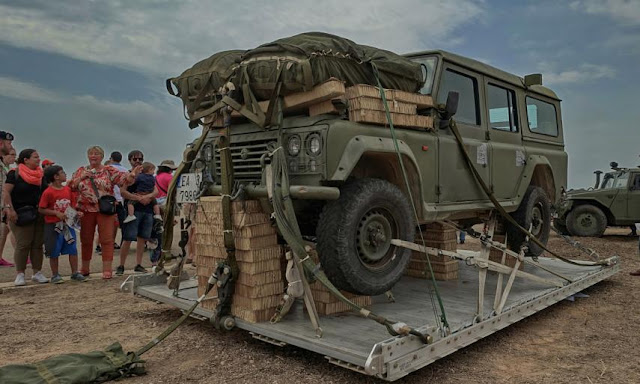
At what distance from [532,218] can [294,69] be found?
171 inches

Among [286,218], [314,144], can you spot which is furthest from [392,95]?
[286,218]

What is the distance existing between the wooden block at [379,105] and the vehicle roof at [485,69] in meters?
0.92

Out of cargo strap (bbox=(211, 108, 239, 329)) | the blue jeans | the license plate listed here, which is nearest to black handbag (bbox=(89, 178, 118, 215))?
the blue jeans

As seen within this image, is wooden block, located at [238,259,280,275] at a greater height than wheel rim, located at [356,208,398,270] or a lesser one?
lesser

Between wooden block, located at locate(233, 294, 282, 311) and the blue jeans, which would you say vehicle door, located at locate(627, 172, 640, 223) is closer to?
the blue jeans

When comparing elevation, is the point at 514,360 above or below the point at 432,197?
below

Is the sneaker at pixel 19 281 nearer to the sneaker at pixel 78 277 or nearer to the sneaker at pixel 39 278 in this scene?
the sneaker at pixel 39 278

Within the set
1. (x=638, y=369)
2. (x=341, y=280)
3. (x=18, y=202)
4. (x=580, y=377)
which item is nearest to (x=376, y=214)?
Result: (x=341, y=280)

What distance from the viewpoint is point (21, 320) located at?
5.01 m

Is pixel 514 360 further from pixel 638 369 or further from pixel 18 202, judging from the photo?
pixel 18 202

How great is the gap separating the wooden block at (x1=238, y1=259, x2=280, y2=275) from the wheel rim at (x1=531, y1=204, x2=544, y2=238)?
416cm

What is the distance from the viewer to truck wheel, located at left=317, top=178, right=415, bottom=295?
3.72m

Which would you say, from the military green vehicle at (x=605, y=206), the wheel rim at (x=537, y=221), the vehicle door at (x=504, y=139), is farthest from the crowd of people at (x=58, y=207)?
the military green vehicle at (x=605, y=206)

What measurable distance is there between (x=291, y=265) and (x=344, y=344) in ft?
2.42
